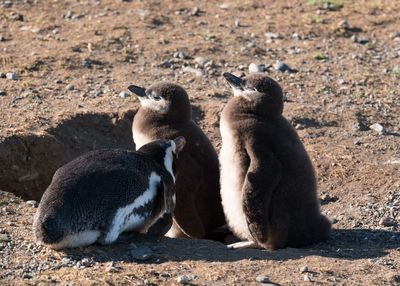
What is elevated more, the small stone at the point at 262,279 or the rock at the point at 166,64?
the small stone at the point at 262,279

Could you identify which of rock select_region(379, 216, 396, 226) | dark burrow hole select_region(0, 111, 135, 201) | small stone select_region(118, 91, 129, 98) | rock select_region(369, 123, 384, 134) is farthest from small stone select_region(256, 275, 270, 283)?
small stone select_region(118, 91, 129, 98)

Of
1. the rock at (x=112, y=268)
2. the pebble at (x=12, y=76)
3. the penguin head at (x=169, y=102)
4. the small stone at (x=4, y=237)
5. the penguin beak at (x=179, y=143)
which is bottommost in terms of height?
the pebble at (x=12, y=76)

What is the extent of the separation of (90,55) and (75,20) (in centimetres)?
157

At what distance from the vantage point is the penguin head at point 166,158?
22.8ft

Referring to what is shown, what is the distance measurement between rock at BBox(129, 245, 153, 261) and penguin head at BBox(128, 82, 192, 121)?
1.56 metres

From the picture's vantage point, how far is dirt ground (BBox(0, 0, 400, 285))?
6293 mm

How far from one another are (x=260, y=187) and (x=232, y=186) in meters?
0.30

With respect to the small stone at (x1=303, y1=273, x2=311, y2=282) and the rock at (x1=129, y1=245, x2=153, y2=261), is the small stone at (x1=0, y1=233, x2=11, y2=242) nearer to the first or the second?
the rock at (x1=129, y1=245, x2=153, y2=261)

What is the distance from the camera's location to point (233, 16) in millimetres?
13086

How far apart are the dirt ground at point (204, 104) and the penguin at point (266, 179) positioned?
264mm

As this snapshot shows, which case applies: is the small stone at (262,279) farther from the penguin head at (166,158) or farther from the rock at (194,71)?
the rock at (194,71)

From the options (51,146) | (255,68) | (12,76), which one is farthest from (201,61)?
(51,146)

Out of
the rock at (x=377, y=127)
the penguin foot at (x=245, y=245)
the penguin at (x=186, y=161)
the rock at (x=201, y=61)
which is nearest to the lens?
the penguin foot at (x=245, y=245)

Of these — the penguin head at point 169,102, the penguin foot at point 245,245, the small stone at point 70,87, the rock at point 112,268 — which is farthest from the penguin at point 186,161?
the small stone at point 70,87
